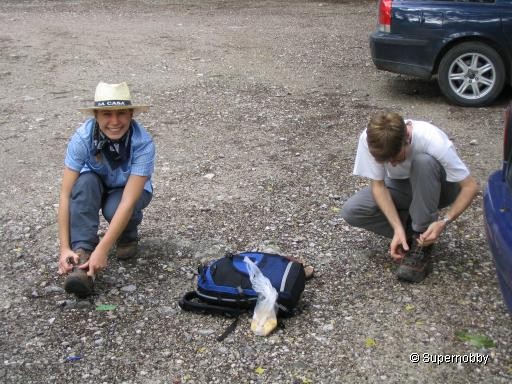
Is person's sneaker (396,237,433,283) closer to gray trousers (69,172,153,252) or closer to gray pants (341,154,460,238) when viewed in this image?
gray pants (341,154,460,238)

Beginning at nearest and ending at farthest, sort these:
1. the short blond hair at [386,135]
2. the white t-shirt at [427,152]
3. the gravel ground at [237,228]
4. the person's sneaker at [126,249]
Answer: the gravel ground at [237,228] < the short blond hair at [386,135] < the white t-shirt at [427,152] < the person's sneaker at [126,249]

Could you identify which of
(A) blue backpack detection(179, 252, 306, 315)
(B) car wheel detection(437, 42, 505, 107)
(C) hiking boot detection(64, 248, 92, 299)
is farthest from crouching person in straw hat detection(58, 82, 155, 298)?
(B) car wheel detection(437, 42, 505, 107)

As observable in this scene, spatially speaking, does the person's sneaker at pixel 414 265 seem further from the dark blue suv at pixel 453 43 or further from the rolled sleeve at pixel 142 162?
the dark blue suv at pixel 453 43

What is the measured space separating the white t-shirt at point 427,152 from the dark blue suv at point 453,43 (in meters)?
3.90

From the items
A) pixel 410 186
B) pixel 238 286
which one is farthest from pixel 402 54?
pixel 238 286

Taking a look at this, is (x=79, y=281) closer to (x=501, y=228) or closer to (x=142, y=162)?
(x=142, y=162)

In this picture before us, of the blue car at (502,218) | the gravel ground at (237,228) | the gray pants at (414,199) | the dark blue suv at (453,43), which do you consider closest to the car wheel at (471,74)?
the dark blue suv at (453,43)

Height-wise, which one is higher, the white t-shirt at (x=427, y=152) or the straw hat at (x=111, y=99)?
the straw hat at (x=111, y=99)

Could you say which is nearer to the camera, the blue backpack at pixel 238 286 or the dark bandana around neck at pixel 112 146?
the blue backpack at pixel 238 286

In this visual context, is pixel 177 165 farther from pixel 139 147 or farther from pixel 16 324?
pixel 16 324

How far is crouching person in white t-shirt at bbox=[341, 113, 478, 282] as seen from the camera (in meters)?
3.66

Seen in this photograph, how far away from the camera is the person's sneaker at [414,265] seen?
4004mm

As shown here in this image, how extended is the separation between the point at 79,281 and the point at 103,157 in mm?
758

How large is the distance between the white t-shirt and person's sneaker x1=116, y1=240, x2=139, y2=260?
60.1 inches
